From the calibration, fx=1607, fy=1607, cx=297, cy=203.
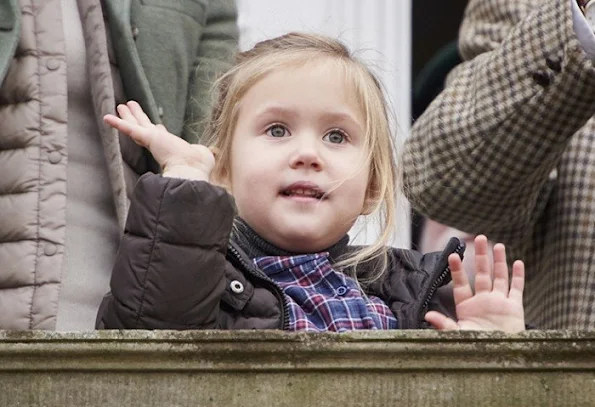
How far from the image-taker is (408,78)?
17.6 ft

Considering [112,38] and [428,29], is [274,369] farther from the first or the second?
[428,29]

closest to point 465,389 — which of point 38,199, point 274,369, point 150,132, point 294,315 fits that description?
point 274,369

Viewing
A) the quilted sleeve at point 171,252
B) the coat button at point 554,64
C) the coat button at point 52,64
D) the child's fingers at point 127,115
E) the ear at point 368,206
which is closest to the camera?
the quilted sleeve at point 171,252

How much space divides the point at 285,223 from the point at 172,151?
0.24 metres

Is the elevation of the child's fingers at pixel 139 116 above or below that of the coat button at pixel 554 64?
below

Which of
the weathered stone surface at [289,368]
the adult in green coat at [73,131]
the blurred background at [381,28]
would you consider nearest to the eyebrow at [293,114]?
the adult in green coat at [73,131]

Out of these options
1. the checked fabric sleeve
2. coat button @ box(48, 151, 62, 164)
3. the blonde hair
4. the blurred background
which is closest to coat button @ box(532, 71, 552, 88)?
the checked fabric sleeve

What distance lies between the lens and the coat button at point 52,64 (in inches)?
115

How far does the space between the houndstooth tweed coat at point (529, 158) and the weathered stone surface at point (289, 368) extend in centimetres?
64

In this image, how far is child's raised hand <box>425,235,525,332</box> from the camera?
2438 millimetres

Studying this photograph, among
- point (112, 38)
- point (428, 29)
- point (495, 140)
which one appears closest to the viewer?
point (495, 140)

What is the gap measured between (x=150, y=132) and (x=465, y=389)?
2.32ft

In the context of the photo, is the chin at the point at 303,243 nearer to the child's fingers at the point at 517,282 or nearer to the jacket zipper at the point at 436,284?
the jacket zipper at the point at 436,284

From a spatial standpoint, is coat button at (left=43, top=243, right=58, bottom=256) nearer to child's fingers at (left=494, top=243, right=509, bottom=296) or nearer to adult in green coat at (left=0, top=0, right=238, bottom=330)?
adult in green coat at (left=0, top=0, right=238, bottom=330)
